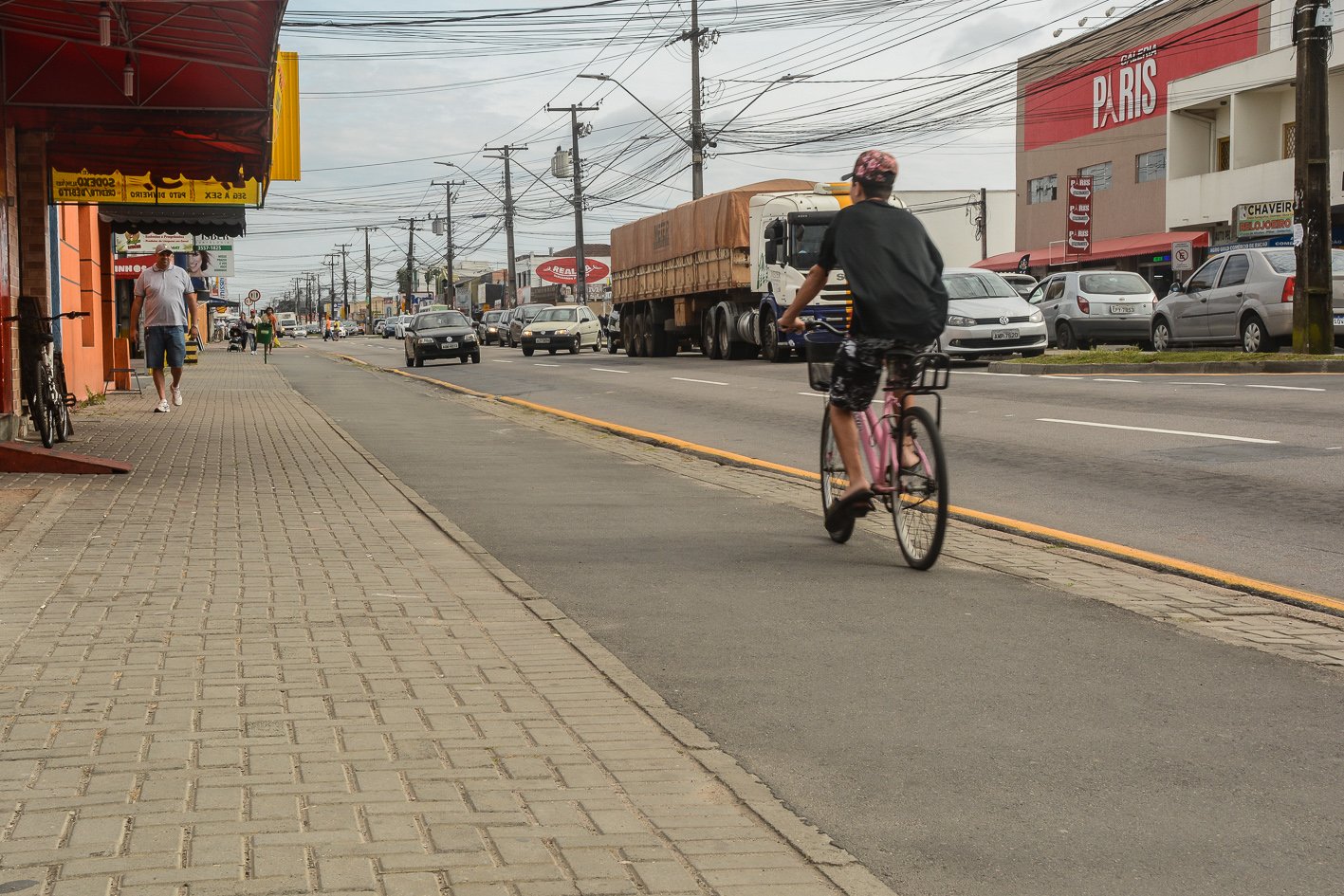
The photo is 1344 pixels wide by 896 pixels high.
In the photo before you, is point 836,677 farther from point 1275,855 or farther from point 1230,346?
point 1230,346

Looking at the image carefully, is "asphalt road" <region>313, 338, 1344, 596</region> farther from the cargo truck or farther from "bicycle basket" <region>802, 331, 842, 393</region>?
the cargo truck

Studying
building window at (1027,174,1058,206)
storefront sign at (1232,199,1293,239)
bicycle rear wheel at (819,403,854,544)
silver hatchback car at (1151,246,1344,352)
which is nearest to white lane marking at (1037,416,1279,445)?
bicycle rear wheel at (819,403,854,544)

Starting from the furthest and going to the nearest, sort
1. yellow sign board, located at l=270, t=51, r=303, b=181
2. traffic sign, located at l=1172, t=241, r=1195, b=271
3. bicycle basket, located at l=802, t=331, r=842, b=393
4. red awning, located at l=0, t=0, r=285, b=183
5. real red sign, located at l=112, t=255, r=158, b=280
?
traffic sign, located at l=1172, t=241, r=1195, b=271
real red sign, located at l=112, t=255, r=158, b=280
yellow sign board, located at l=270, t=51, r=303, b=181
red awning, located at l=0, t=0, r=285, b=183
bicycle basket, located at l=802, t=331, r=842, b=393

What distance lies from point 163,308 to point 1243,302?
51.9 feet

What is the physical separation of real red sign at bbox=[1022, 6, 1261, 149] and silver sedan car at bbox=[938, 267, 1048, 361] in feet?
68.4

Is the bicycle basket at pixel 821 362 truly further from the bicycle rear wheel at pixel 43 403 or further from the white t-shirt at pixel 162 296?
the white t-shirt at pixel 162 296

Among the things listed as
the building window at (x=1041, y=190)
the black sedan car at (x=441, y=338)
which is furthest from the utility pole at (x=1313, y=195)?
the building window at (x=1041, y=190)

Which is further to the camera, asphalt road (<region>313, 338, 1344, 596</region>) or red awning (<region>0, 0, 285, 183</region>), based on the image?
red awning (<region>0, 0, 285, 183</region>)

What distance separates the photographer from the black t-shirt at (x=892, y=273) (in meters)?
7.20

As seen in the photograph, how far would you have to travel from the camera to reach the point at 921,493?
7.26m

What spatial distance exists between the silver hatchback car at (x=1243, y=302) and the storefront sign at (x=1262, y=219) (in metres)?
12.6

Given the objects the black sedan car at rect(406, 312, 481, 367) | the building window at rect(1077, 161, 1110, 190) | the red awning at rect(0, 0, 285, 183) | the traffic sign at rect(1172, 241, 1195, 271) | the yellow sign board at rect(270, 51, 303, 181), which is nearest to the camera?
the red awning at rect(0, 0, 285, 183)

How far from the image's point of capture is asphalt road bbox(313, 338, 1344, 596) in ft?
27.1

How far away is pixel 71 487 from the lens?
10281 millimetres
